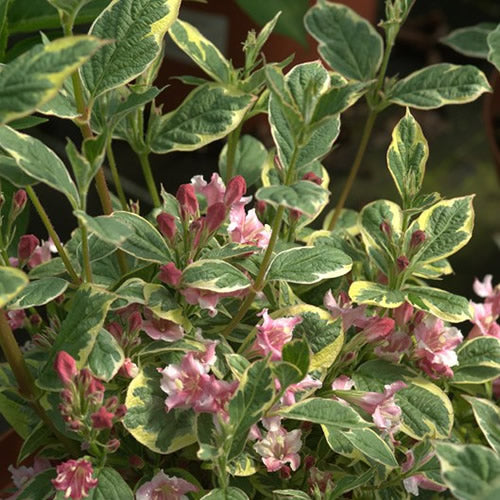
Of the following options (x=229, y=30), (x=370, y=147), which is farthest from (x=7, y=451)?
(x=370, y=147)

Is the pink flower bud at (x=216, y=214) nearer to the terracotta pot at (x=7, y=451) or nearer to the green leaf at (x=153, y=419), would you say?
the green leaf at (x=153, y=419)

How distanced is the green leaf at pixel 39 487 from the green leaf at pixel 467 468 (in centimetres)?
28

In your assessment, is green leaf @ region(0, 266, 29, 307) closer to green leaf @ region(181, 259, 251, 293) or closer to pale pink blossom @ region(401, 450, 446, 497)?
green leaf @ region(181, 259, 251, 293)

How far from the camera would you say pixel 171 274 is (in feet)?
1.88

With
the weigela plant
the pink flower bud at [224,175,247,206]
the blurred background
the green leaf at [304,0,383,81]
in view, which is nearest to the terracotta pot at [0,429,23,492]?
the weigela plant

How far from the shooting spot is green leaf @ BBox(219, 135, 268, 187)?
2.59 feet

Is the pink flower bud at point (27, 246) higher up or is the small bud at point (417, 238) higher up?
the small bud at point (417, 238)

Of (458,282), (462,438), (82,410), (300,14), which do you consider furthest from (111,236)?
(458,282)

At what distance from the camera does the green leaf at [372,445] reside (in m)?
0.56

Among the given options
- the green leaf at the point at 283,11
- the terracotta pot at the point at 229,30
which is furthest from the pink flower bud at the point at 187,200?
the terracotta pot at the point at 229,30

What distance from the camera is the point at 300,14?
1221 mm

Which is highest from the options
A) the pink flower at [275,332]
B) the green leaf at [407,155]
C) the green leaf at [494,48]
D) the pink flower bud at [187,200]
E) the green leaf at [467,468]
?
the green leaf at [494,48]

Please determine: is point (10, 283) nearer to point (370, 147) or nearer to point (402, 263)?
point (402, 263)

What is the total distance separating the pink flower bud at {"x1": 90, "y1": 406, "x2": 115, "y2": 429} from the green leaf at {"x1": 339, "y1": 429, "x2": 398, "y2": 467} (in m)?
0.16
